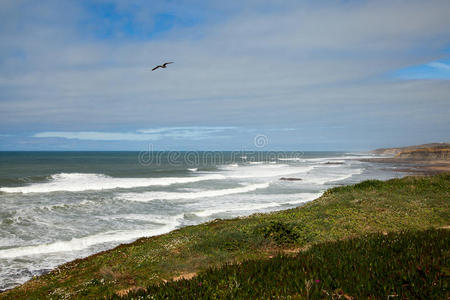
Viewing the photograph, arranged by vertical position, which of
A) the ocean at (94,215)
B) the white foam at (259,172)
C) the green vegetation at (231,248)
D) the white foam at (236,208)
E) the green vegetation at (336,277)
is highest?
the green vegetation at (336,277)

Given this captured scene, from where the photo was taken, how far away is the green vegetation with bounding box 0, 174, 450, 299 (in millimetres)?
8289

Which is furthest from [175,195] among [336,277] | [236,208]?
[336,277]

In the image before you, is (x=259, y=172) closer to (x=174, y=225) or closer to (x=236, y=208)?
(x=236, y=208)

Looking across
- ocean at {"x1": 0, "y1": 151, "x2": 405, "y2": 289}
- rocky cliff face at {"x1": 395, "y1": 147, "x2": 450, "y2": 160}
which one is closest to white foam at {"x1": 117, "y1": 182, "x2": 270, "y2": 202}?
ocean at {"x1": 0, "y1": 151, "x2": 405, "y2": 289}

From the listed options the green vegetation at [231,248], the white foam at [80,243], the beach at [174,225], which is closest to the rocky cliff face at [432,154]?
the beach at [174,225]

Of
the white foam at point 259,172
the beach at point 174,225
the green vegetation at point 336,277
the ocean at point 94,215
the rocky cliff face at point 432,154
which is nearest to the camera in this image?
the green vegetation at point 336,277

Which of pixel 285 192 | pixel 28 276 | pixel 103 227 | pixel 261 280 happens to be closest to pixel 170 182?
pixel 285 192

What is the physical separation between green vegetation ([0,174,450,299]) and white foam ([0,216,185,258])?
4225 millimetres

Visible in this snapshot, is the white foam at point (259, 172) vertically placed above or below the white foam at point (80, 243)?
above

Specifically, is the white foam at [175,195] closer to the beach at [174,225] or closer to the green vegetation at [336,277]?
the beach at [174,225]

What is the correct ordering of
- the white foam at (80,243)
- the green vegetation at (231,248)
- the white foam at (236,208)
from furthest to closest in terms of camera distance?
the white foam at (236,208) < the white foam at (80,243) < the green vegetation at (231,248)

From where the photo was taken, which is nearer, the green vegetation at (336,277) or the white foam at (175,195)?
the green vegetation at (336,277)

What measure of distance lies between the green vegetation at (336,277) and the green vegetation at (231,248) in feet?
0.46

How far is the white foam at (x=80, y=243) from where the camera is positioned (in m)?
15.0
